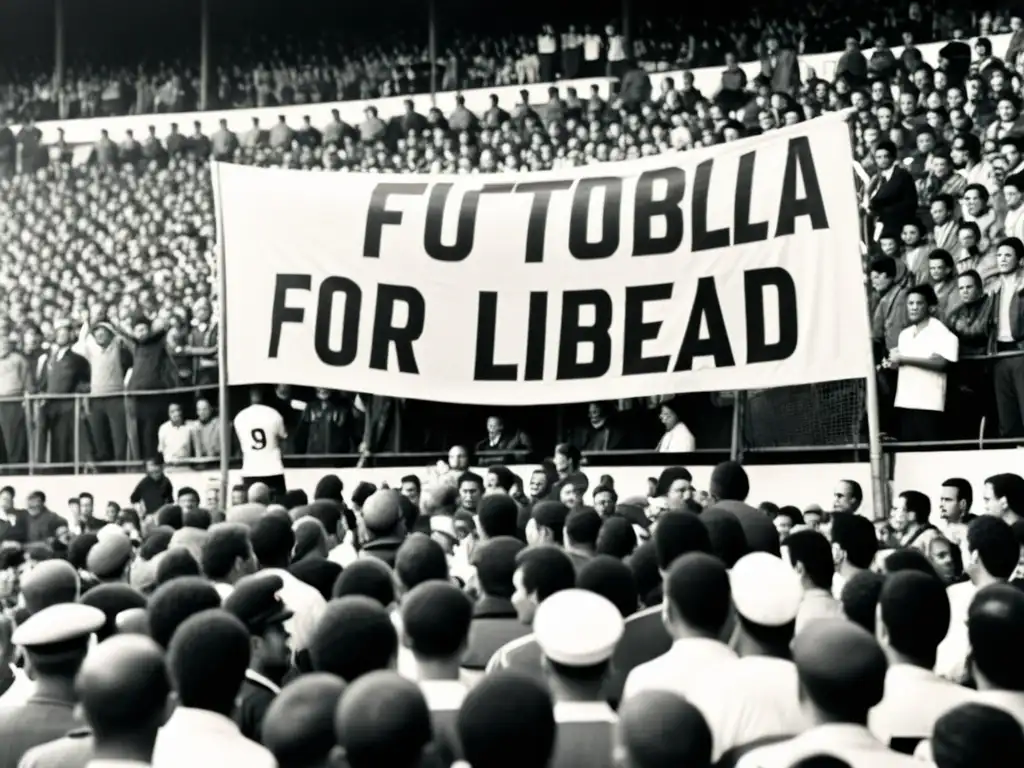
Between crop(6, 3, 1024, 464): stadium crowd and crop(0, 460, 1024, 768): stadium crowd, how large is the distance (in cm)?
423

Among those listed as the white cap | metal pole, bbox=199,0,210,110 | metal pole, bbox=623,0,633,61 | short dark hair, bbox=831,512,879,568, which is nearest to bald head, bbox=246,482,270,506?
short dark hair, bbox=831,512,879,568

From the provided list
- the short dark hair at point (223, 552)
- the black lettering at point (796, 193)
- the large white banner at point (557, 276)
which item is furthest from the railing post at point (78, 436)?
the short dark hair at point (223, 552)

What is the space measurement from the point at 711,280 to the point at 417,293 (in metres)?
1.96

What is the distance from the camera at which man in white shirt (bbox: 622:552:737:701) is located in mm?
4016

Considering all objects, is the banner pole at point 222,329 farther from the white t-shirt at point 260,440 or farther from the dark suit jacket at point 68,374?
the dark suit jacket at point 68,374

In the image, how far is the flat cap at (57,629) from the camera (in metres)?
4.23

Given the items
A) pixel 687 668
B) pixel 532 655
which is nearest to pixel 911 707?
pixel 687 668

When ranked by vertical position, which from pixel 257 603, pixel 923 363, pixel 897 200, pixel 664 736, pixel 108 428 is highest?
pixel 897 200

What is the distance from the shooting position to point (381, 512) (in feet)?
20.8

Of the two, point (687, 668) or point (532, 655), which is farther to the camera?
point (532, 655)

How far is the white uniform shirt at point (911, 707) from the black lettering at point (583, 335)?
6.34 meters

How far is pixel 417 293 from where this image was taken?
10.6m

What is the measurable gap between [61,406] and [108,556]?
29.2ft

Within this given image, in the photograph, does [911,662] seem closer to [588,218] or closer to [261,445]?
[588,218]
